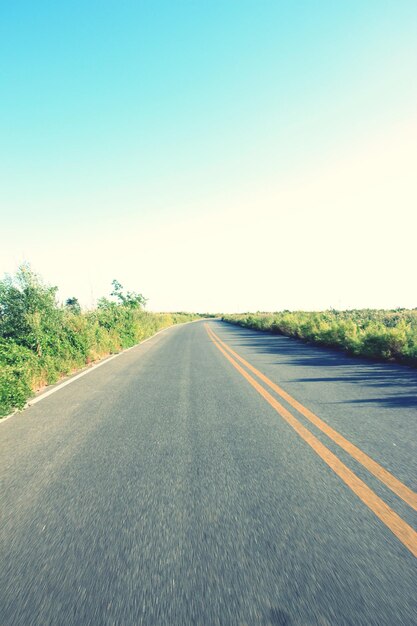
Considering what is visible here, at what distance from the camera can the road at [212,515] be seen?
191 cm

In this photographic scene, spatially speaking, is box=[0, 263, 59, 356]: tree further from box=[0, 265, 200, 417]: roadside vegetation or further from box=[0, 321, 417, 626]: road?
box=[0, 321, 417, 626]: road

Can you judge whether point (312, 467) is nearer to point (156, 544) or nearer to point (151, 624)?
point (156, 544)

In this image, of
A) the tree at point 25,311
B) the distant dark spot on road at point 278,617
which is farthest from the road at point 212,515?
the tree at point 25,311

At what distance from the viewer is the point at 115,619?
71.7 inches

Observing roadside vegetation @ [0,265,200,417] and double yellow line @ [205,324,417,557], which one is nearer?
double yellow line @ [205,324,417,557]

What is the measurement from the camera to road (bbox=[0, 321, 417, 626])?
6.27 feet

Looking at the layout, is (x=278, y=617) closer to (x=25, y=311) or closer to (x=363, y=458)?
(x=363, y=458)

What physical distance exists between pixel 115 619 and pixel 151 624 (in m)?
0.18

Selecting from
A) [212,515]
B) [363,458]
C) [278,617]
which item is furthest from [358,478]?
[278,617]

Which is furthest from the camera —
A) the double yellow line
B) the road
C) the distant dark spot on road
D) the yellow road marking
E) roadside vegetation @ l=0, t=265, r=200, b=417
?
roadside vegetation @ l=0, t=265, r=200, b=417

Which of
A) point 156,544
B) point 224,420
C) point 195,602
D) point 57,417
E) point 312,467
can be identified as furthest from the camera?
point 57,417

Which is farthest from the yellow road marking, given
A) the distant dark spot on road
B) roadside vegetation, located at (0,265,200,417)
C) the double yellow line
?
roadside vegetation, located at (0,265,200,417)

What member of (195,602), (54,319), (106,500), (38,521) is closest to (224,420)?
(106,500)

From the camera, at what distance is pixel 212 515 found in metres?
2.75
